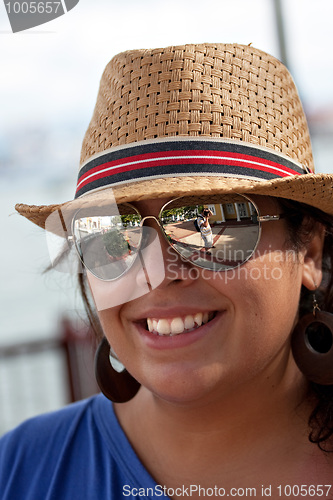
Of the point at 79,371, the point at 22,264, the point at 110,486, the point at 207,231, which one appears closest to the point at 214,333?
the point at 207,231

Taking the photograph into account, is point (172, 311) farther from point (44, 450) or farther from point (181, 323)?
point (44, 450)

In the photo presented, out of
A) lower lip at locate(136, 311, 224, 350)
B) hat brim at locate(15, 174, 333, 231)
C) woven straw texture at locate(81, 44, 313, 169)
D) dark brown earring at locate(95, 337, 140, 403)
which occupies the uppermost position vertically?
woven straw texture at locate(81, 44, 313, 169)

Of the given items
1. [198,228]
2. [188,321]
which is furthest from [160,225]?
[188,321]

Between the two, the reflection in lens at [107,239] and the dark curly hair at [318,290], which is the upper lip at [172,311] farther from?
the dark curly hair at [318,290]

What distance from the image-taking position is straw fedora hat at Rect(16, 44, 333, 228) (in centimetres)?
169

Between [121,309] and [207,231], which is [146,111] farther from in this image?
[121,309]

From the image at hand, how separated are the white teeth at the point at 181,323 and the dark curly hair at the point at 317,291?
1.28ft

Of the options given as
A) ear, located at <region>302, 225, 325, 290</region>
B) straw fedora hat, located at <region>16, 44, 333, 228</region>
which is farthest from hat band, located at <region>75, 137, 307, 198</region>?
ear, located at <region>302, 225, 325, 290</region>

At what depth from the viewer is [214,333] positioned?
5.70 ft

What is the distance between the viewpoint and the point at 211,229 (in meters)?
1.67

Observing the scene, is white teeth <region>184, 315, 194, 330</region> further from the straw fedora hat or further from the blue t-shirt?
the blue t-shirt

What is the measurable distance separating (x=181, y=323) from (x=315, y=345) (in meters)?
0.56

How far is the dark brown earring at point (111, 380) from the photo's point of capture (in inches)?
85.8

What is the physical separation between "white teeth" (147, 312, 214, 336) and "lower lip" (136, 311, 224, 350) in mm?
15
